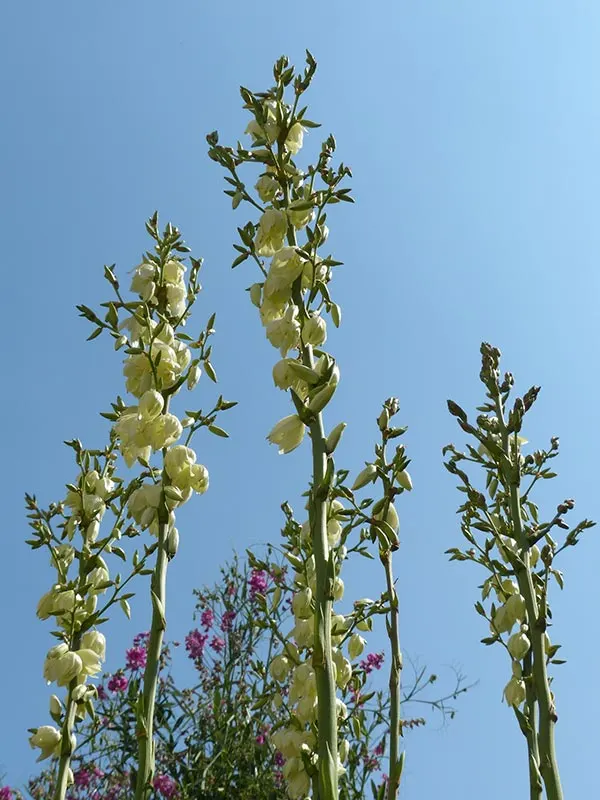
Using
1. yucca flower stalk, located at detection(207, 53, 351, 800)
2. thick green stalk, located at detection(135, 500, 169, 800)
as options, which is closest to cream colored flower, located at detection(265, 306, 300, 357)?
yucca flower stalk, located at detection(207, 53, 351, 800)

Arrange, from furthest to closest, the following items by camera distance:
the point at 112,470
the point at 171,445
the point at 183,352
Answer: the point at 112,470, the point at 183,352, the point at 171,445

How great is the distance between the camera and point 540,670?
5.27ft

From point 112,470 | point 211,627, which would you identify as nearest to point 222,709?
point 211,627

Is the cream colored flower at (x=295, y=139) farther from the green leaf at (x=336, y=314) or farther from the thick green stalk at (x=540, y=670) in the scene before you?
the thick green stalk at (x=540, y=670)

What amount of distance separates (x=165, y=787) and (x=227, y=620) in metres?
0.95

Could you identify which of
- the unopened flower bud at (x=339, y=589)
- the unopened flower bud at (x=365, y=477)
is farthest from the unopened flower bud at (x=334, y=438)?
the unopened flower bud at (x=339, y=589)

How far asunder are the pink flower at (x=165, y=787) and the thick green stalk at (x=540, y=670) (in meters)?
2.16

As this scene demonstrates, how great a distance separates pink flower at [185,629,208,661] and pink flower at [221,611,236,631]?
0.53 feet

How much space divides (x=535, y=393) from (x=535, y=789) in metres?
0.94

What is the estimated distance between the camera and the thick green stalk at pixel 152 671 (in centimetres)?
122

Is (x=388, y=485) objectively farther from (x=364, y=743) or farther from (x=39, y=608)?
(x=364, y=743)

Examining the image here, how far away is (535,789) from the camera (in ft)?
5.03

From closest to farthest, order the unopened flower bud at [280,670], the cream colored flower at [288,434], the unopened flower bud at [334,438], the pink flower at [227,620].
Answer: the unopened flower bud at [334,438], the cream colored flower at [288,434], the unopened flower bud at [280,670], the pink flower at [227,620]

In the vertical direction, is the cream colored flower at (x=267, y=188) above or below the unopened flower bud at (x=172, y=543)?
above
